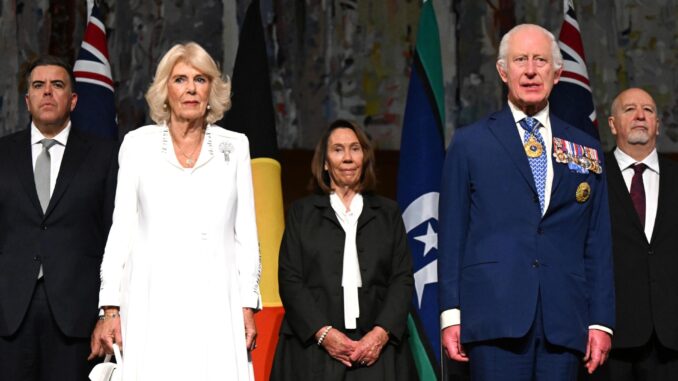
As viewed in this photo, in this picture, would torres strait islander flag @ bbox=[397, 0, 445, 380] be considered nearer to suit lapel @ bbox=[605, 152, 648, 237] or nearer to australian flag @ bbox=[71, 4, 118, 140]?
suit lapel @ bbox=[605, 152, 648, 237]

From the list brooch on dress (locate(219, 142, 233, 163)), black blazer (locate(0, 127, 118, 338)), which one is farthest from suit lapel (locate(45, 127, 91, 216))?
brooch on dress (locate(219, 142, 233, 163))

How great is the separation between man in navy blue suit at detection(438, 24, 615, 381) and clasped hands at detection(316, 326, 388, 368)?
868 millimetres

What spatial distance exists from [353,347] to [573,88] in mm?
2168

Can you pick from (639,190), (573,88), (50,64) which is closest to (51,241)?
(50,64)

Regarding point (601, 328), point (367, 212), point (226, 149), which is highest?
point (226, 149)

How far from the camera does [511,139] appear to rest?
371 cm

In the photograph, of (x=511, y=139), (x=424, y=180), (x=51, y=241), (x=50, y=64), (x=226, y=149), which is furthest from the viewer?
(x=424, y=180)

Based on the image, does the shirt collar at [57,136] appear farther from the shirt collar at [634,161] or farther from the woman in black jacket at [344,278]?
the shirt collar at [634,161]

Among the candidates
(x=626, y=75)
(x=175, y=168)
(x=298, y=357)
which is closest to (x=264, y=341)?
(x=298, y=357)

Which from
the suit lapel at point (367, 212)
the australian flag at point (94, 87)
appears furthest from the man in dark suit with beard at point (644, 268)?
the australian flag at point (94, 87)

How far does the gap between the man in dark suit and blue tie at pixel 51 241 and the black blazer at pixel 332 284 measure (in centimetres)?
74

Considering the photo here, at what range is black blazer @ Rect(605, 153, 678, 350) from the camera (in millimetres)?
4680

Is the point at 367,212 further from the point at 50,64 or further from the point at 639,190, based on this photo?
the point at 50,64

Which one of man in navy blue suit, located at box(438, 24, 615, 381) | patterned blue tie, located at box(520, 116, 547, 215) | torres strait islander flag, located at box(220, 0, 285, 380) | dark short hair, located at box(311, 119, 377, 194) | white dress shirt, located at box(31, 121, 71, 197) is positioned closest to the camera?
man in navy blue suit, located at box(438, 24, 615, 381)
